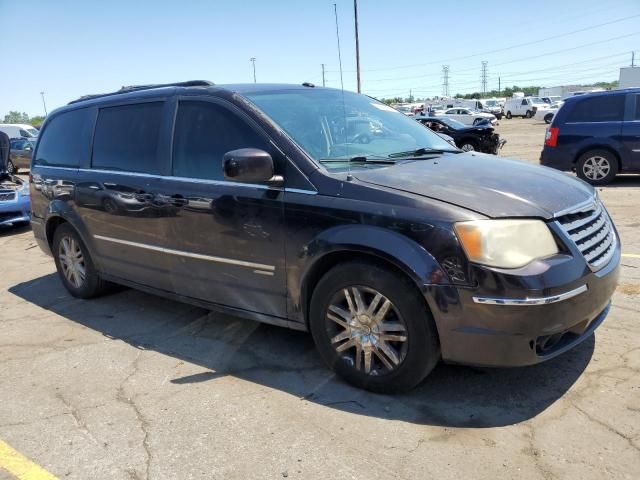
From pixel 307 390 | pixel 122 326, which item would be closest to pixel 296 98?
pixel 307 390

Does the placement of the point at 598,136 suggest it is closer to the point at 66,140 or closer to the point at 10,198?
the point at 66,140

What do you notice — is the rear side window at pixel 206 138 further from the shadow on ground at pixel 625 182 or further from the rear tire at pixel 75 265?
the shadow on ground at pixel 625 182

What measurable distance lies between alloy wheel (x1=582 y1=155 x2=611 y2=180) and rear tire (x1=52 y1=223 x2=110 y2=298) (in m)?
9.05

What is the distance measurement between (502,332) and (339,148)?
1.56m

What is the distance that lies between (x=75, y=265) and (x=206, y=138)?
7.51ft

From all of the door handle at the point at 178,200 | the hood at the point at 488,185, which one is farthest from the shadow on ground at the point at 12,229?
the hood at the point at 488,185

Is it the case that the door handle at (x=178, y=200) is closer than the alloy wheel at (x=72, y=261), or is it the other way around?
the door handle at (x=178, y=200)

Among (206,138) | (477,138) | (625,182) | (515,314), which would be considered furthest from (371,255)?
(477,138)

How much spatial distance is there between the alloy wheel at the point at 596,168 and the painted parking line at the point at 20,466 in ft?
34.3

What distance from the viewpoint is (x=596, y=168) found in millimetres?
10555

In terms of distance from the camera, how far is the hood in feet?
9.45

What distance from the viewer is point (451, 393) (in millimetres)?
3182

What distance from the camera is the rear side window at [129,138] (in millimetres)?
4246

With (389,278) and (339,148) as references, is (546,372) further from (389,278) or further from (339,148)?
(339,148)
